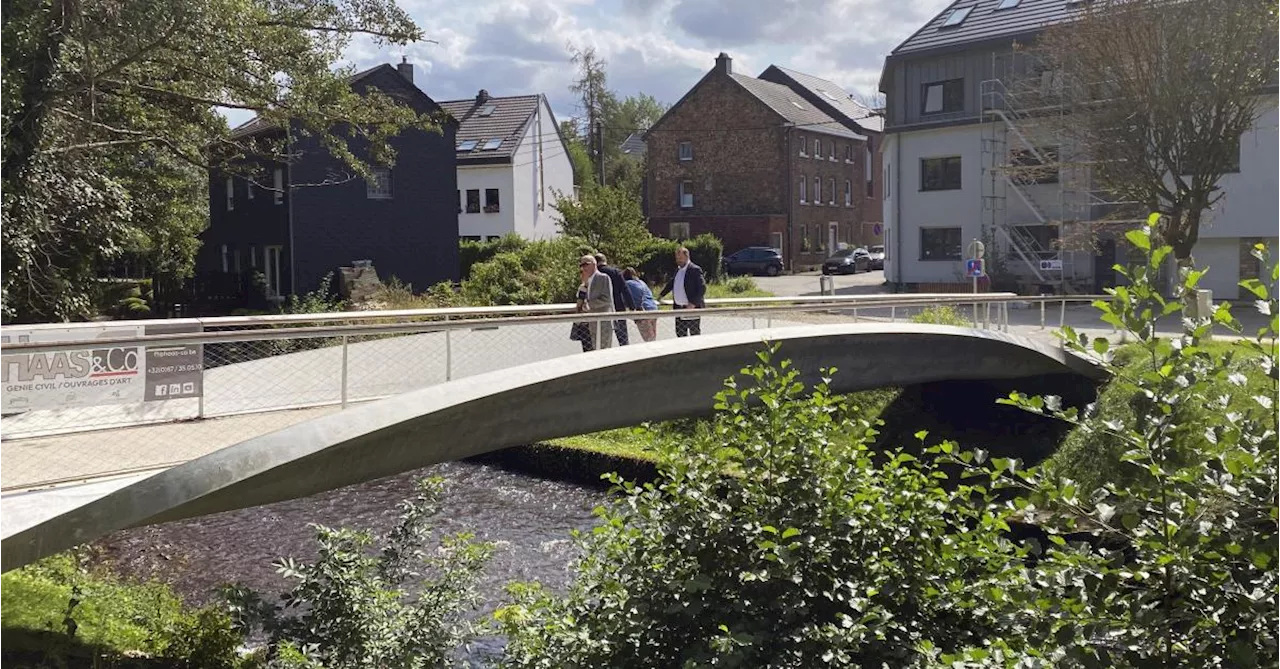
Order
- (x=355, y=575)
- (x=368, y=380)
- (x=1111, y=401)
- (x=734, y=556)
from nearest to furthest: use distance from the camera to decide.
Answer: (x=734, y=556), (x=355, y=575), (x=368, y=380), (x=1111, y=401)

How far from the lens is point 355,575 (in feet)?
25.2

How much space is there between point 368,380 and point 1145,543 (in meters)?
9.54

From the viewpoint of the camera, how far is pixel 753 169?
57.2 meters

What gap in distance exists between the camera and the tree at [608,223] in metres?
31.9

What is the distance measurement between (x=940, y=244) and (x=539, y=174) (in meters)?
21.5

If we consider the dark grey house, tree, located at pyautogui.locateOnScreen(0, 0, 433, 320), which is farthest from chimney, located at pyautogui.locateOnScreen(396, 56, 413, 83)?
tree, located at pyautogui.locateOnScreen(0, 0, 433, 320)

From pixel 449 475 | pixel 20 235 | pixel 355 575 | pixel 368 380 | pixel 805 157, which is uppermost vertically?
pixel 805 157

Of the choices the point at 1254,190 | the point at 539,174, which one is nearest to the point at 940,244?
the point at 1254,190

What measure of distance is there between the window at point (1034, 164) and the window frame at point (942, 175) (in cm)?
246

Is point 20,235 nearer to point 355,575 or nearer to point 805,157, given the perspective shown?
point 355,575

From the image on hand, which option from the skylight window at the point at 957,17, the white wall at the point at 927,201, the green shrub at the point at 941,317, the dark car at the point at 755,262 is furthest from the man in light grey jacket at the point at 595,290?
the dark car at the point at 755,262

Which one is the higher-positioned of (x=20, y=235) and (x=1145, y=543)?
(x=20, y=235)

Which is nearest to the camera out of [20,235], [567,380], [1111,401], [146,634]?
[146,634]

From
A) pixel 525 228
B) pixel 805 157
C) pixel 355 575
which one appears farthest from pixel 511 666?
pixel 805 157
